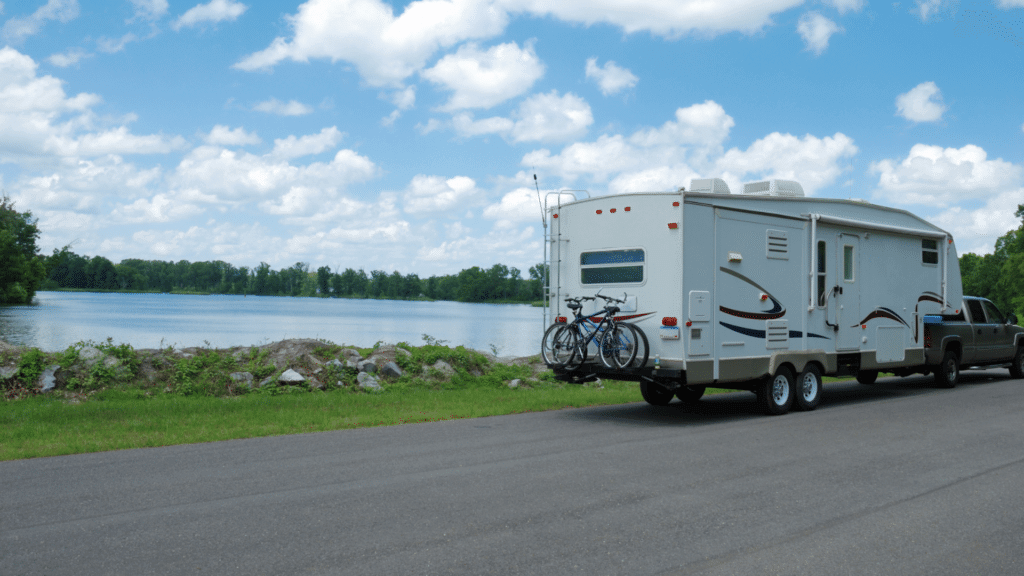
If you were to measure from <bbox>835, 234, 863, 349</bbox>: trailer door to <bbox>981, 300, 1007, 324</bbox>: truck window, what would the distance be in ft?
20.3

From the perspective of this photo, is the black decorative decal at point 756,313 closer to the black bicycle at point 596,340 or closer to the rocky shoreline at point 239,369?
the black bicycle at point 596,340

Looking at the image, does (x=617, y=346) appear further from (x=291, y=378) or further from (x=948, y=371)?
(x=948, y=371)

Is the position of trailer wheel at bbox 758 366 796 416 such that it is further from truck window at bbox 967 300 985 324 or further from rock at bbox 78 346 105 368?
rock at bbox 78 346 105 368

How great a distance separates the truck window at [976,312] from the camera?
16.6 meters

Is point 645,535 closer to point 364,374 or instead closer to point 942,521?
point 942,521

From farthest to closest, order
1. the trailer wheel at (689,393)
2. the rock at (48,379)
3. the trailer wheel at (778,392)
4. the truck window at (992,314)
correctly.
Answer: the truck window at (992,314)
the trailer wheel at (689,393)
the rock at (48,379)
the trailer wheel at (778,392)

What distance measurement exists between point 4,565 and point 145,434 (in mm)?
4824

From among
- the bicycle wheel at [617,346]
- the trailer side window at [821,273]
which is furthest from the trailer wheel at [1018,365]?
the bicycle wheel at [617,346]

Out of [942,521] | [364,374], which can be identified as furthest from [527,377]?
[942,521]

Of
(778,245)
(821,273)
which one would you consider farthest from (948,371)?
(778,245)

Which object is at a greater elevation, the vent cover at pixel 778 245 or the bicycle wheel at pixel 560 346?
the vent cover at pixel 778 245

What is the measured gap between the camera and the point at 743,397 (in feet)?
46.8

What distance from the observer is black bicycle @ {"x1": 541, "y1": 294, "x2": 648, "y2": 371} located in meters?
10.5

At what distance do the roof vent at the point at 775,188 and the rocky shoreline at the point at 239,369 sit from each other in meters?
5.63
